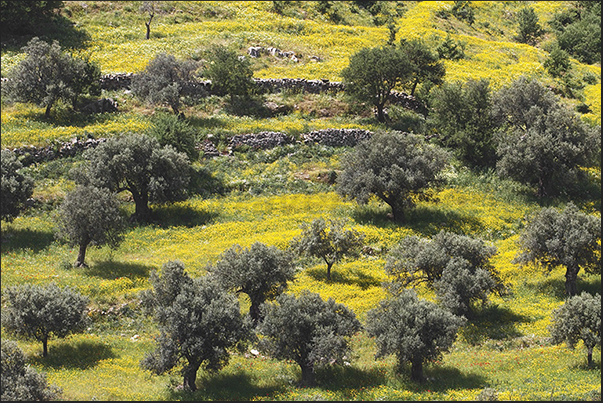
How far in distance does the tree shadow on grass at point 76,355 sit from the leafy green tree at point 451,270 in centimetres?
1968

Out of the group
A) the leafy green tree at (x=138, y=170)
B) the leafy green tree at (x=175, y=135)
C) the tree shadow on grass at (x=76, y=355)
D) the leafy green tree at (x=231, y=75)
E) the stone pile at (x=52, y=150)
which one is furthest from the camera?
the leafy green tree at (x=231, y=75)

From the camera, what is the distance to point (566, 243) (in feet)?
156

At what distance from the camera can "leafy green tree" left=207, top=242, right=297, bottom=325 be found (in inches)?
1713

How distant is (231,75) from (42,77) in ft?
67.6

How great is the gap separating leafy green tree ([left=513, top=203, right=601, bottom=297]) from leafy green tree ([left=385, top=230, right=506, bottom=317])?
3662 millimetres

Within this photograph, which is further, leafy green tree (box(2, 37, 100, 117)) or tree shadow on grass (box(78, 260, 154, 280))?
leafy green tree (box(2, 37, 100, 117))

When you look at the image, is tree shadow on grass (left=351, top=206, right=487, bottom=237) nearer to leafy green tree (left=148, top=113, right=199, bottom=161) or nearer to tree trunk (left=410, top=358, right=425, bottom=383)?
leafy green tree (left=148, top=113, right=199, bottom=161)

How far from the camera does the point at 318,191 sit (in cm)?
6650

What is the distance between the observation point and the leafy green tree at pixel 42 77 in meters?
68.5

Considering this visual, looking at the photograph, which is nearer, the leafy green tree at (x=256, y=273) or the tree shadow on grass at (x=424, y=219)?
the leafy green tree at (x=256, y=273)

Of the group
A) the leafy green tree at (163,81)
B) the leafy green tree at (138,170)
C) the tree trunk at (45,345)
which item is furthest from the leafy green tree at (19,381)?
the leafy green tree at (163,81)

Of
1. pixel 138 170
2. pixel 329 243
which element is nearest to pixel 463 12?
pixel 138 170

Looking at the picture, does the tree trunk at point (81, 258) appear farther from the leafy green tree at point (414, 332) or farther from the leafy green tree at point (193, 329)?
the leafy green tree at point (414, 332)

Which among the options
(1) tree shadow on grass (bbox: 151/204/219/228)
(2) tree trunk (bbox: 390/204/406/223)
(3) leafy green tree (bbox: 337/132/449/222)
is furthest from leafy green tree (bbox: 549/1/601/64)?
(1) tree shadow on grass (bbox: 151/204/219/228)
